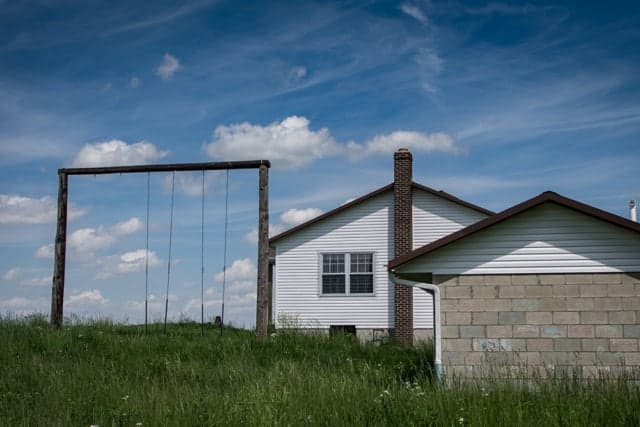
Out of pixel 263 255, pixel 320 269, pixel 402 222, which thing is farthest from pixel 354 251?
pixel 263 255

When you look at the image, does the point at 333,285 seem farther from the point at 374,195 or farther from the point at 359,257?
the point at 374,195

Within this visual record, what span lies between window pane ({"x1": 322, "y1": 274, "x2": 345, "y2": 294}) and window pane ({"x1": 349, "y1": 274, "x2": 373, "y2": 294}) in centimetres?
41

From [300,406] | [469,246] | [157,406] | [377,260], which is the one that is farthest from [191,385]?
[377,260]

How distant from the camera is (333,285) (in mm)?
27344

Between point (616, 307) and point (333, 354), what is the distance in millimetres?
7474

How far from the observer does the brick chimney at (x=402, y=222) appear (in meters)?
26.4

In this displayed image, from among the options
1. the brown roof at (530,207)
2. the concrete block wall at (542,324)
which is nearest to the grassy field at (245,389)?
the concrete block wall at (542,324)

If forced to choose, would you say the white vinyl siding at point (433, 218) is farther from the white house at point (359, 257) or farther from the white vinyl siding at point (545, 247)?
the white vinyl siding at point (545, 247)

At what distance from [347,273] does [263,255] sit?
812 cm

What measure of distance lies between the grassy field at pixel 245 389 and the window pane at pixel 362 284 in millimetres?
6751

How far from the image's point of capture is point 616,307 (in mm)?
13492

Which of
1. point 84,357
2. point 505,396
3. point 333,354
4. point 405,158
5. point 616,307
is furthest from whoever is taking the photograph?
point 405,158

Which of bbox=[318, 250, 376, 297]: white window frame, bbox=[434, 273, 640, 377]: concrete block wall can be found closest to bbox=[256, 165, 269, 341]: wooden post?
bbox=[434, 273, 640, 377]: concrete block wall

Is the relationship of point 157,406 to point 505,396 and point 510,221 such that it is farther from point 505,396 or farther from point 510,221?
point 510,221
